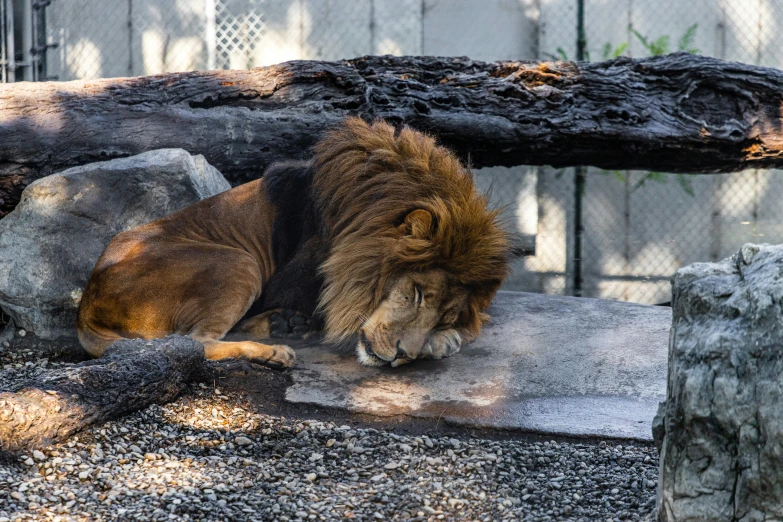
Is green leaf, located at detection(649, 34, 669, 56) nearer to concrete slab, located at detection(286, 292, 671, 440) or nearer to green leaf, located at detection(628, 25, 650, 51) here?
green leaf, located at detection(628, 25, 650, 51)

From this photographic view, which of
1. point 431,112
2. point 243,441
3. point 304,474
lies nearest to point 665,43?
point 431,112

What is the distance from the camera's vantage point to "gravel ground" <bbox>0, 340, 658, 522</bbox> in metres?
2.52

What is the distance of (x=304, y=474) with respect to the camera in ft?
A: 9.43

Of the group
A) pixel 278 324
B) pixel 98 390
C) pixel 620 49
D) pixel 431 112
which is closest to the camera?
pixel 98 390

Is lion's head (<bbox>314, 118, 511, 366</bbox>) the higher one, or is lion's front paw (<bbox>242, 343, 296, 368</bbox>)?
lion's head (<bbox>314, 118, 511, 366</bbox>)

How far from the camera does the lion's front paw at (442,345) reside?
411 cm

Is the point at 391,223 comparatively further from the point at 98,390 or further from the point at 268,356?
the point at 98,390

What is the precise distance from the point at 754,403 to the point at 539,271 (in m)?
6.62

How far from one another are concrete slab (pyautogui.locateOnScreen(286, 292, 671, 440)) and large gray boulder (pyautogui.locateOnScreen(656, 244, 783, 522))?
1255mm

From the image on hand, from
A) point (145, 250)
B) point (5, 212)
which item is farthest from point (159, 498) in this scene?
point (5, 212)

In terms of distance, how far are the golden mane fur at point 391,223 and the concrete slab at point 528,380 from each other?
0.23 meters

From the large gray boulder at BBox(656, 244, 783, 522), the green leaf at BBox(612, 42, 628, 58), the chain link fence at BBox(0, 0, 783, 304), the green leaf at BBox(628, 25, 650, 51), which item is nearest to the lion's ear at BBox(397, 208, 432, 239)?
the large gray boulder at BBox(656, 244, 783, 522)

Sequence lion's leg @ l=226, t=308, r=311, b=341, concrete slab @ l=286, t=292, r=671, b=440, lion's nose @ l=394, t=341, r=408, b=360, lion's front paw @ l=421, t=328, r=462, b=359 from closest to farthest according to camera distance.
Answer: concrete slab @ l=286, t=292, r=671, b=440 < lion's nose @ l=394, t=341, r=408, b=360 < lion's front paw @ l=421, t=328, r=462, b=359 < lion's leg @ l=226, t=308, r=311, b=341

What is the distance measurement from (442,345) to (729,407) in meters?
2.26
